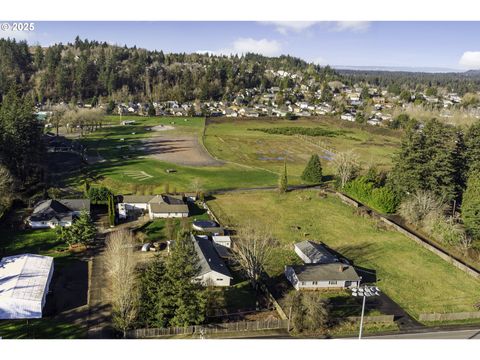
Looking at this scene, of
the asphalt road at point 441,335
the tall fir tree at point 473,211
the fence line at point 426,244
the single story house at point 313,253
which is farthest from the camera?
the tall fir tree at point 473,211

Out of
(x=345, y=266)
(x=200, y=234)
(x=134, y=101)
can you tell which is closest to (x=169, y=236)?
(x=200, y=234)

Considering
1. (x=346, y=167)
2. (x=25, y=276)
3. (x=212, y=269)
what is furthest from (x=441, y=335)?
(x=346, y=167)

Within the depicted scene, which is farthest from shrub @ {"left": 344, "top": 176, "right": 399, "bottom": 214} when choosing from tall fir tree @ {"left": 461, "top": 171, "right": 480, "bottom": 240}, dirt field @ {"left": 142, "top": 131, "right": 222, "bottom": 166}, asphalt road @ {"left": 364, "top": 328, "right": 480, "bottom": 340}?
dirt field @ {"left": 142, "top": 131, "right": 222, "bottom": 166}

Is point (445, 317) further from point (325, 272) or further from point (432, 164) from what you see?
point (432, 164)

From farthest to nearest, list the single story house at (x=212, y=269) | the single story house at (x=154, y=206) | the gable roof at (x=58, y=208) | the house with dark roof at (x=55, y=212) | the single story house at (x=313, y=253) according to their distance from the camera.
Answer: the single story house at (x=154, y=206) → the gable roof at (x=58, y=208) → the house with dark roof at (x=55, y=212) → the single story house at (x=313, y=253) → the single story house at (x=212, y=269)

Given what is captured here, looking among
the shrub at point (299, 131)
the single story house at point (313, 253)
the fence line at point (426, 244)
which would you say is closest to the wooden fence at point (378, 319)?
the single story house at point (313, 253)

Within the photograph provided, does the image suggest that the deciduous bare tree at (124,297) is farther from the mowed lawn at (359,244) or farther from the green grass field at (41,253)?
the mowed lawn at (359,244)
